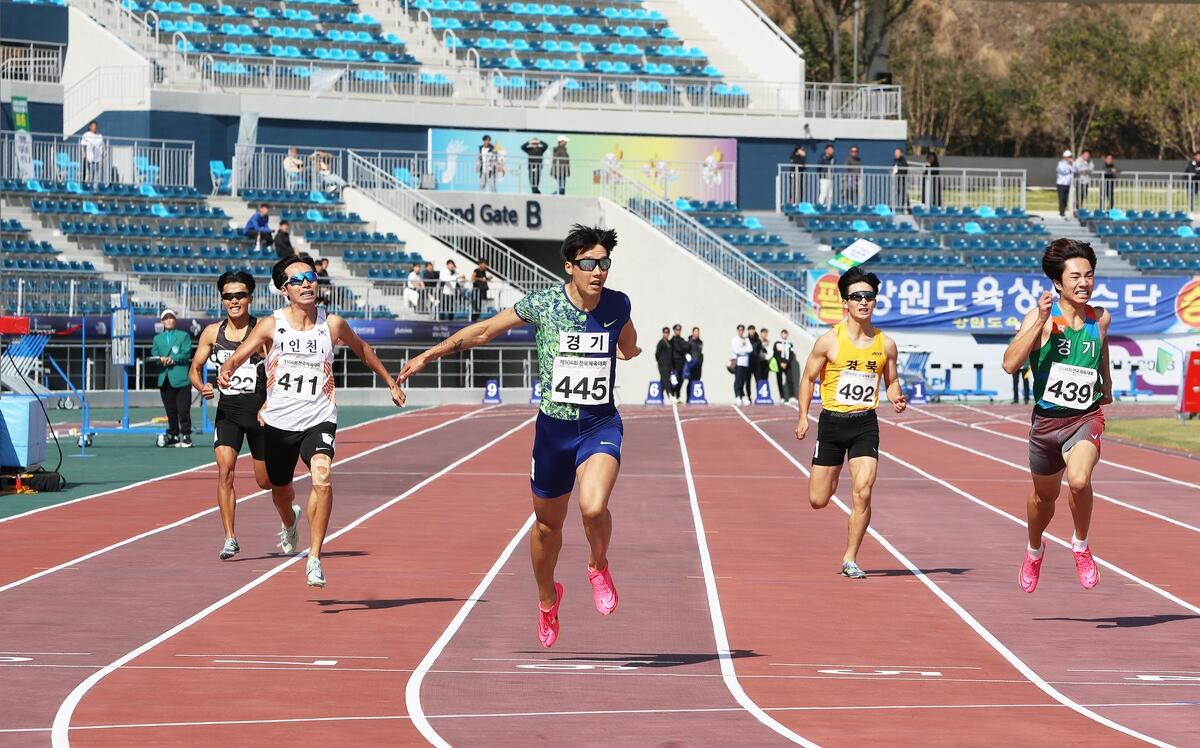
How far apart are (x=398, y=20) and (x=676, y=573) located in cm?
4180

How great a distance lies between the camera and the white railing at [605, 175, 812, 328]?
43.5 m

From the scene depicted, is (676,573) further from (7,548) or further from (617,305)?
(7,548)

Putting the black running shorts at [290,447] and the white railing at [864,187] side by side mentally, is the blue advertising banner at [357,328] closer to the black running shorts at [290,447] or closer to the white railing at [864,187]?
the white railing at [864,187]

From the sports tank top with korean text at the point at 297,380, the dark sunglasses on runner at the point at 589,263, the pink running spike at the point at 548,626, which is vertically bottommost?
the pink running spike at the point at 548,626

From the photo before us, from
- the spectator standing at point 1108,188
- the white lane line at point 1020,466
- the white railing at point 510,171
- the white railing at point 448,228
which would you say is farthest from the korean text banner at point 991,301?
the white lane line at point 1020,466

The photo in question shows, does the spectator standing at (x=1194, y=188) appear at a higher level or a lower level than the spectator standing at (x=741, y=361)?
higher

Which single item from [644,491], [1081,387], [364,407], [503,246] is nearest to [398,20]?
[503,246]

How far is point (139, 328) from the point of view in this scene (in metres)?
37.2

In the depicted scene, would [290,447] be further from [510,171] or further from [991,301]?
[510,171]

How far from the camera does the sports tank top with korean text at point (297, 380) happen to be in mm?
12195

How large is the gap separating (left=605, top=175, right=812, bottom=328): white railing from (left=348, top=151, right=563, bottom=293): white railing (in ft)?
9.60

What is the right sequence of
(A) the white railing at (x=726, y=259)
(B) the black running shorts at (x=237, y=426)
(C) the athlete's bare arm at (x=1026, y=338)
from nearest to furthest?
(C) the athlete's bare arm at (x=1026, y=338)
(B) the black running shorts at (x=237, y=426)
(A) the white railing at (x=726, y=259)

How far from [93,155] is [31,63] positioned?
7.83 m

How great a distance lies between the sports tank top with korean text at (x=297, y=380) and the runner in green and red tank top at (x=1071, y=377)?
14.4 ft
